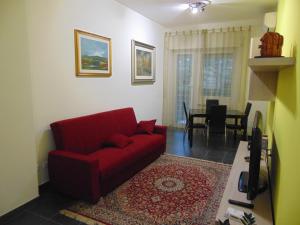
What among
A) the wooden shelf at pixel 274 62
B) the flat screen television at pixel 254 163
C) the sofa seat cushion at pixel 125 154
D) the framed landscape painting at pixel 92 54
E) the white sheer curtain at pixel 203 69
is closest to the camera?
the wooden shelf at pixel 274 62

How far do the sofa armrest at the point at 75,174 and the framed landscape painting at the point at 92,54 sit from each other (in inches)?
49.7

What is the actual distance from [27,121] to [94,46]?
62.2 inches

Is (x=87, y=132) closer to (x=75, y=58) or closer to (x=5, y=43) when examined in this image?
(x=75, y=58)

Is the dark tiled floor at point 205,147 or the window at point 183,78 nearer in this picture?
the dark tiled floor at point 205,147

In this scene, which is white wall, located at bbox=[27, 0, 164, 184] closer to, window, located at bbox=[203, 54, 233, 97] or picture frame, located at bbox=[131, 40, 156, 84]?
picture frame, located at bbox=[131, 40, 156, 84]

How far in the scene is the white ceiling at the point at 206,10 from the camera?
12.9ft

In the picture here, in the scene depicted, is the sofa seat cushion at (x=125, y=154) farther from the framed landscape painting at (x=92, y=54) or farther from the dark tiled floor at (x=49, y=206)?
the framed landscape painting at (x=92, y=54)

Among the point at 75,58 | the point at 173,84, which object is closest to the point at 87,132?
the point at 75,58

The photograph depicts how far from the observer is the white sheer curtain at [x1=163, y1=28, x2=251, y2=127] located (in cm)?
529

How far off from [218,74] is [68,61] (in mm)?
3857

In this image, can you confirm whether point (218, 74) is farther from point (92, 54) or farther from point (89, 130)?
point (89, 130)

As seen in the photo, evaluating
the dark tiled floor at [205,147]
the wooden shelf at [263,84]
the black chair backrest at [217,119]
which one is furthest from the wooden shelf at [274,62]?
the black chair backrest at [217,119]

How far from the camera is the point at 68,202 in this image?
2.53 meters

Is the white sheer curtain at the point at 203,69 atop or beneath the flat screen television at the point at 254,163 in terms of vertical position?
atop
